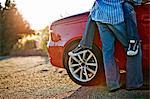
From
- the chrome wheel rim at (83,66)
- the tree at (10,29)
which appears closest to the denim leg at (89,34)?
the chrome wheel rim at (83,66)

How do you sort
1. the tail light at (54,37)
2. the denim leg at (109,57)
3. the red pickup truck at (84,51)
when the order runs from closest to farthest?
the denim leg at (109,57) → the red pickup truck at (84,51) → the tail light at (54,37)

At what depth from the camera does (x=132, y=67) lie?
207 inches

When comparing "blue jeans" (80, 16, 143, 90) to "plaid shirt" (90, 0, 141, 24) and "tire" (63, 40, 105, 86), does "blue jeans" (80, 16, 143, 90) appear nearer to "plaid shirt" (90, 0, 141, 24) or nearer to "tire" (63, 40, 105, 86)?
"plaid shirt" (90, 0, 141, 24)

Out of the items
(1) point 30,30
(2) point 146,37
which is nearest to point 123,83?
(2) point 146,37

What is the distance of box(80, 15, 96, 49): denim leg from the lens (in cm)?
557

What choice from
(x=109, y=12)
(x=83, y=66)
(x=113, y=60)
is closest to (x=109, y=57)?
(x=113, y=60)

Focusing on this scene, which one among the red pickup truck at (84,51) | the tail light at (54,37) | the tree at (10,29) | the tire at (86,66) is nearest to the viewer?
the red pickup truck at (84,51)

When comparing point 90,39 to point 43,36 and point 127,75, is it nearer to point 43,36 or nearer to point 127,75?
point 127,75

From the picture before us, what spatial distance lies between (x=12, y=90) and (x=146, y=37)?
225 centimetres

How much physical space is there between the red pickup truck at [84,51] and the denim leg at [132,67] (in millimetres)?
276

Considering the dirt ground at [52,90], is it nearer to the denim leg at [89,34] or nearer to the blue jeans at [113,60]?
the blue jeans at [113,60]

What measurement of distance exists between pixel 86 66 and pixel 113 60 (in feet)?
2.24

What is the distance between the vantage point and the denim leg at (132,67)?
5.23 metres

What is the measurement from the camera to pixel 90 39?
222 inches
